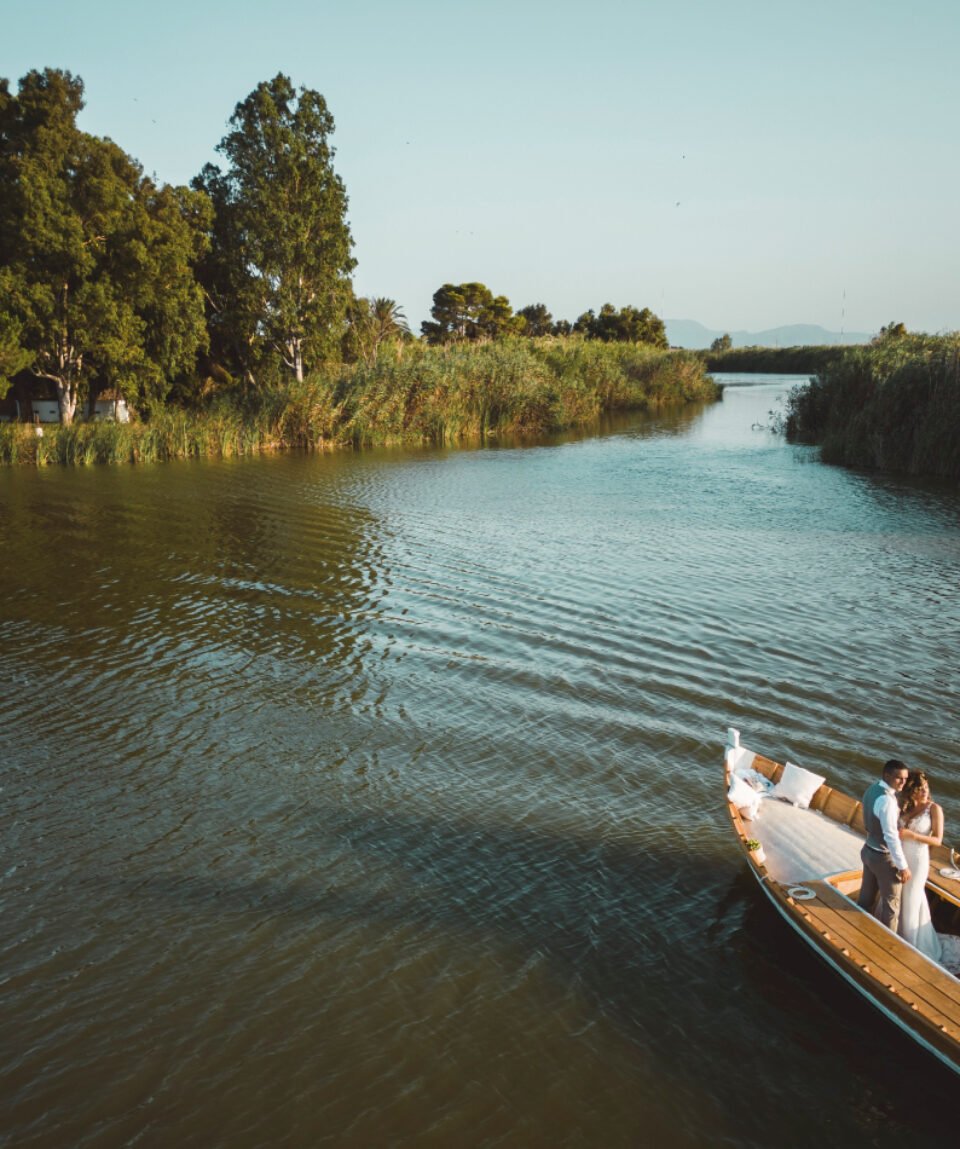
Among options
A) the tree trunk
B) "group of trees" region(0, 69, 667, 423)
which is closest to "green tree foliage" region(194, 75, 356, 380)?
"group of trees" region(0, 69, 667, 423)

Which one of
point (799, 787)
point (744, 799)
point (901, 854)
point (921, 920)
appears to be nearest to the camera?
point (901, 854)

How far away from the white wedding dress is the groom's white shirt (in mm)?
135

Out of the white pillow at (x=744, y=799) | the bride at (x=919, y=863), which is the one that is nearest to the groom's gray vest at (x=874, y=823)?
the bride at (x=919, y=863)

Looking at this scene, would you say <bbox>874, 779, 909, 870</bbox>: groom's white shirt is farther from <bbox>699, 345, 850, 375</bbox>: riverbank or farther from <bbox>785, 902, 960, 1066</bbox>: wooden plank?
<bbox>699, 345, 850, 375</bbox>: riverbank

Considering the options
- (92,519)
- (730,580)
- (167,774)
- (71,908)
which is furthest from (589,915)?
(92,519)

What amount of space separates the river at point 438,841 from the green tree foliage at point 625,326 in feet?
241

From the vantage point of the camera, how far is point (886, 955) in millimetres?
5395

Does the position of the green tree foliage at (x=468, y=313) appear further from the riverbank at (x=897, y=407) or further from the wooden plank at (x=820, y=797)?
the wooden plank at (x=820, y=797)

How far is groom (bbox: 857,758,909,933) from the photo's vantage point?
18.4 feet

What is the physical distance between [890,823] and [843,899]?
668 millimetres

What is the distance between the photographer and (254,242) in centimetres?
3794

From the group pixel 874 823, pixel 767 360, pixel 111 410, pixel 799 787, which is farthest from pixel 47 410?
pixel 767 360

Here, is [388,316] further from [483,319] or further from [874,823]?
[874,823]

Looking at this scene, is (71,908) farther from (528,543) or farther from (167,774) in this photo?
(528,543)
